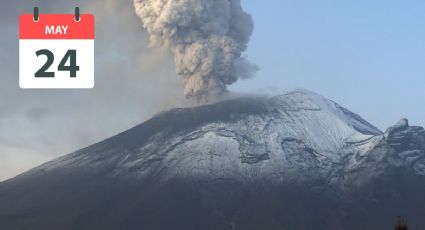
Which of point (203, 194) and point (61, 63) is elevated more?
point (61, 63)

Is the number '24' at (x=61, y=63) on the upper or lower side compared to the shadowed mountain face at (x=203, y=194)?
upper

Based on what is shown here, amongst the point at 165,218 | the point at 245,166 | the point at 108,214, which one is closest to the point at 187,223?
the point at 165,218

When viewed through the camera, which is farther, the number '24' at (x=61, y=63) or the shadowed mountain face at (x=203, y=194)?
the shadowed mountain face at (x=203, y=194)

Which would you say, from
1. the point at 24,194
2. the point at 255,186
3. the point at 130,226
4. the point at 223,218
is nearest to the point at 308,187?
the point at 255,186

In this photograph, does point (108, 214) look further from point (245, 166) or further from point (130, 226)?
point (245, 166)

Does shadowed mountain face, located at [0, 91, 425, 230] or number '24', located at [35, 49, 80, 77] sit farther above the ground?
number '24', located at [35, 49, 80, 77]

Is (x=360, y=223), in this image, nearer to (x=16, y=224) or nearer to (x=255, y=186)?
(x=255, y=186)

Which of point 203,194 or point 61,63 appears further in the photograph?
point 203,194

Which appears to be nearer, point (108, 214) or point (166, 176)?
point (108, 214)

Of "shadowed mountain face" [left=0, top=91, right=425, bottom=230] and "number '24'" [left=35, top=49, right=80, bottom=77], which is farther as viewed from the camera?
"shadowed mountain face" [left=0, top=91, right=425, bottom=230]
